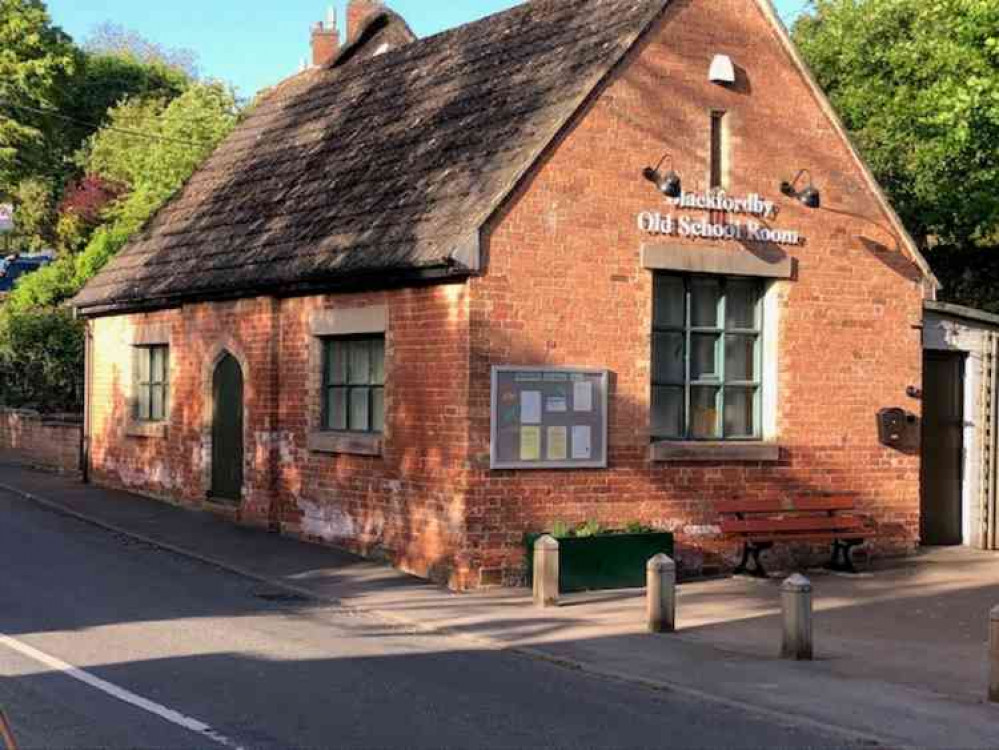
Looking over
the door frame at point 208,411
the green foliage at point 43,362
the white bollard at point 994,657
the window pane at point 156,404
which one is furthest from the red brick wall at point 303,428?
the green foliage at point 43,362

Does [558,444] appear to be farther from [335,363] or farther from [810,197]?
[810,197]

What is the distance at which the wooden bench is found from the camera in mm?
16156

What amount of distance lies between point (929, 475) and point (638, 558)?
20.4ft

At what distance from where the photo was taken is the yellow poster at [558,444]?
1530 cm

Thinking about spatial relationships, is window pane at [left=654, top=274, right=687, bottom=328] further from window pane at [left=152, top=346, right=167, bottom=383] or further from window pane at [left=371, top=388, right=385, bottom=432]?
window pane at [left=152, top=346, right=167, bottom=383]

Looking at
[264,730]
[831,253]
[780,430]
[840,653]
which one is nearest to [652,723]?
[264,730]

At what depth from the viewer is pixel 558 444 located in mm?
15336

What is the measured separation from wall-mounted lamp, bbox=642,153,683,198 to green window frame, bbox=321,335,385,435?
3.81 meters

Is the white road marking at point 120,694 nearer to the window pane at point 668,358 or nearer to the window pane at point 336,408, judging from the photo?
the window pane at point 336,408

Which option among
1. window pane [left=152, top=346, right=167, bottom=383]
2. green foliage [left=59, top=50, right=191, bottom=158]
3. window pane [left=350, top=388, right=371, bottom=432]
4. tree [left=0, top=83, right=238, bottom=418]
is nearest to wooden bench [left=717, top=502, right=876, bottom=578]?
window pane [left=350, top=388, right=371, bottom=432]

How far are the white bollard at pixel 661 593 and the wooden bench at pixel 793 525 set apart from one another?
3739mm

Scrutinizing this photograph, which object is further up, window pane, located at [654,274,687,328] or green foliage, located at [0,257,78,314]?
green foliage, located at [0,257,78,314]

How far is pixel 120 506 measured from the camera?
21359 mm

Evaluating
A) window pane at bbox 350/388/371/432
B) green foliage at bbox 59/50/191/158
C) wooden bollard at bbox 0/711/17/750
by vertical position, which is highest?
green foliage at bbox 59/50/191/158
